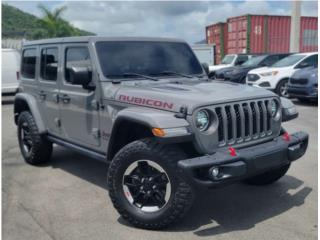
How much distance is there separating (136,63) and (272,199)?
223 cm

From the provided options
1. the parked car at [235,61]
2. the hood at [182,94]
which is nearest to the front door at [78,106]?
the hood at [182,94]

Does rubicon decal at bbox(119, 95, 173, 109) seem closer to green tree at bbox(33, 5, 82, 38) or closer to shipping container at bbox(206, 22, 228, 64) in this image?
shipping container at bbox(206, 22, 228, 64)

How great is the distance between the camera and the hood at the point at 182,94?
12.1 feet

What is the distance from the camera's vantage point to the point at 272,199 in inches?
177

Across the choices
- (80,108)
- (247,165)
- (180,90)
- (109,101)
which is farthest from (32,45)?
(247,165)

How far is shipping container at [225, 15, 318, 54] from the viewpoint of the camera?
22.6 m

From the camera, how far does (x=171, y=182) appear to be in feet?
11.6

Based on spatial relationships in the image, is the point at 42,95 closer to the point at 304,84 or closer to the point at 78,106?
the point at 78,106

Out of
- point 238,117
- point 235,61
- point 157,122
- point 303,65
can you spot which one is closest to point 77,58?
point 157,122

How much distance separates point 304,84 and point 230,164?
8.78 metres

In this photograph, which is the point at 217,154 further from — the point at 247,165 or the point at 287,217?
the point at 287,217

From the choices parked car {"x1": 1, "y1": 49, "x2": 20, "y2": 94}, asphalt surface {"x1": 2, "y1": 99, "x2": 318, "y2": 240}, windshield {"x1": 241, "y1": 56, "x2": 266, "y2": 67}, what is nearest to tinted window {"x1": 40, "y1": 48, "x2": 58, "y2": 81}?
asphalt surface {"x1": 2, "y1": 99, "x2": 318, "y2": 240}

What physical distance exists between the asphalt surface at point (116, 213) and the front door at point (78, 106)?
675 mm

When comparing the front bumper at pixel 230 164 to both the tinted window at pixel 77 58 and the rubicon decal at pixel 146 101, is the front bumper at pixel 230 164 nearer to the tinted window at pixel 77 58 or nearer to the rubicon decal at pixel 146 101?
the rubicon decal at pixel 146 101
